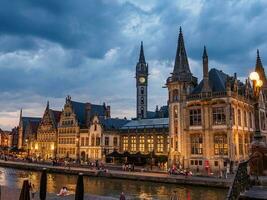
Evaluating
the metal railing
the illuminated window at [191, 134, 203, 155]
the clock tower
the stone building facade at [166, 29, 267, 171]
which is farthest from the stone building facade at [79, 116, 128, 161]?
the metal railing

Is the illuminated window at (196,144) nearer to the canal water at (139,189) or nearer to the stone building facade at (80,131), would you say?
the canal water at (139,189)

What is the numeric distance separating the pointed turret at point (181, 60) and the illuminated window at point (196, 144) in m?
14.5

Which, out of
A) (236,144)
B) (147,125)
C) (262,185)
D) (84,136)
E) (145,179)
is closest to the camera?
(262,185)

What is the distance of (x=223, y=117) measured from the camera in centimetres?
6069

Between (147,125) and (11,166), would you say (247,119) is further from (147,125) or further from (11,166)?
(11,166)

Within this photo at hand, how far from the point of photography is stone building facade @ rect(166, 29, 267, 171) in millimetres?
60094

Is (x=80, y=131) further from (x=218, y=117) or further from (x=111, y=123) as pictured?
(x=218, y=117)

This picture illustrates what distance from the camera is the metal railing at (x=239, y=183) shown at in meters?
10.4

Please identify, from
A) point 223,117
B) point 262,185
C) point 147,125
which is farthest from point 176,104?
point 262,185

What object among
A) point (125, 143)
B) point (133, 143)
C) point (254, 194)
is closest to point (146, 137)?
point (133, 143)

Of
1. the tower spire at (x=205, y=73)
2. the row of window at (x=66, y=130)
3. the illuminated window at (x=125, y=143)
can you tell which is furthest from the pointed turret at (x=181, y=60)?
the row of window at (x=66, y=130)

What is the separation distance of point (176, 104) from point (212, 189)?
28667mm

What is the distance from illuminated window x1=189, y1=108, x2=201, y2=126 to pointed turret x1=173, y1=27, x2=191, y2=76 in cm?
976

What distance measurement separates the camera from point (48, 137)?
357 ft
